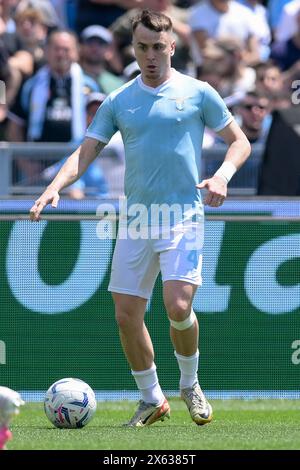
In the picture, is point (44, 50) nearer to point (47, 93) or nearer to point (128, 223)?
point (47, 93)

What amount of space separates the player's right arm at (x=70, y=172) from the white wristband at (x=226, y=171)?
0.94 metres

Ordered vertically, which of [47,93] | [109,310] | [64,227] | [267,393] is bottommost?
[267,393]

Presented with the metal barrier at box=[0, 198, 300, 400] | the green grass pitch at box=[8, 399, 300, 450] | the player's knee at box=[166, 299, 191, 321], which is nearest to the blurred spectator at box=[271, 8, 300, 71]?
the metal barrier at box=[0, 198, 300, 400]

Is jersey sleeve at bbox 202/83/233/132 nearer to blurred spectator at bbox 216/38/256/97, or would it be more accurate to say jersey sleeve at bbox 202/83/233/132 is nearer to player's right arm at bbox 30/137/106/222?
player's right arm at bbox 30/137/106/222

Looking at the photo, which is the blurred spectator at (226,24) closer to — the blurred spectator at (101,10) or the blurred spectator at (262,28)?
the blurred spectator at (262,28)

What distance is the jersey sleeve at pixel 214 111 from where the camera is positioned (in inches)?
314

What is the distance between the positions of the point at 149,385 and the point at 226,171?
65.0 inches

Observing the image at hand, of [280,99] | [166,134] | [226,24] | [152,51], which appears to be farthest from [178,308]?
[226,24]

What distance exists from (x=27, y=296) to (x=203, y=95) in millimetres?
3032

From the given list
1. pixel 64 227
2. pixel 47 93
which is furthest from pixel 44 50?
pixel 64 227

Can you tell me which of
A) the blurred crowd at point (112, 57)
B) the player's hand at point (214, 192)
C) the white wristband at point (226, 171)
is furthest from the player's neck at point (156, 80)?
the blurred crowd at point (112, 57)

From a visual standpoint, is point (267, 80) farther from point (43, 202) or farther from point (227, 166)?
point (43, 202)

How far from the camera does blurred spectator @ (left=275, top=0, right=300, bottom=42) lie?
1571cm

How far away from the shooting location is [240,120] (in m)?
13.6
